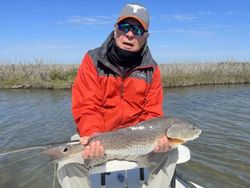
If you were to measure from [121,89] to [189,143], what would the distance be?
499 cm

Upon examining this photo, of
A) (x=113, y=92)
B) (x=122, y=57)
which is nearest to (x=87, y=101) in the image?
(x=113, y=92)

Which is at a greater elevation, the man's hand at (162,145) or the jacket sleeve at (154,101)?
the jacket sleeve at (154,101)

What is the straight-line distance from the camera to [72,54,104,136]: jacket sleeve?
3394mm

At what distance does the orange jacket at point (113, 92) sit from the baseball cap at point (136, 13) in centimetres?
36

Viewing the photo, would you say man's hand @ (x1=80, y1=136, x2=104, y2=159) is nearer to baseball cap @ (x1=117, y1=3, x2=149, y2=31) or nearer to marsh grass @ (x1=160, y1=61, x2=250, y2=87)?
baseball cap @ (x1=117, y1=3, x2=149, y2=31)

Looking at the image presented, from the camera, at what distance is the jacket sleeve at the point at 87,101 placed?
339cm

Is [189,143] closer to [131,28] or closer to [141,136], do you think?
[131,28]

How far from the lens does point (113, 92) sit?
378 cm

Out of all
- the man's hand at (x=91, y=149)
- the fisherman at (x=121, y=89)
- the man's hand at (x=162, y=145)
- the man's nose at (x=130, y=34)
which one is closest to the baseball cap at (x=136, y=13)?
the fisherman at (x=121, y=89)

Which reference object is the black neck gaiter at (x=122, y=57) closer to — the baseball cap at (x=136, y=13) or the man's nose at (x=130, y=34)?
the man's nose at (x=130, y=34)

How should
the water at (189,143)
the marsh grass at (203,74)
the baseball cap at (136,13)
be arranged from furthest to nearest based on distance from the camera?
1. the marsh grass at (203,74)
2. the water at (189,143)
3. the baseball cap at (136,13)

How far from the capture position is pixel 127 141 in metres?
3.14

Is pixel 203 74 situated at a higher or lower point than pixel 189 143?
higher

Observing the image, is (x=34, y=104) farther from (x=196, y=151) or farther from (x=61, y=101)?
(x=196, y=151)
